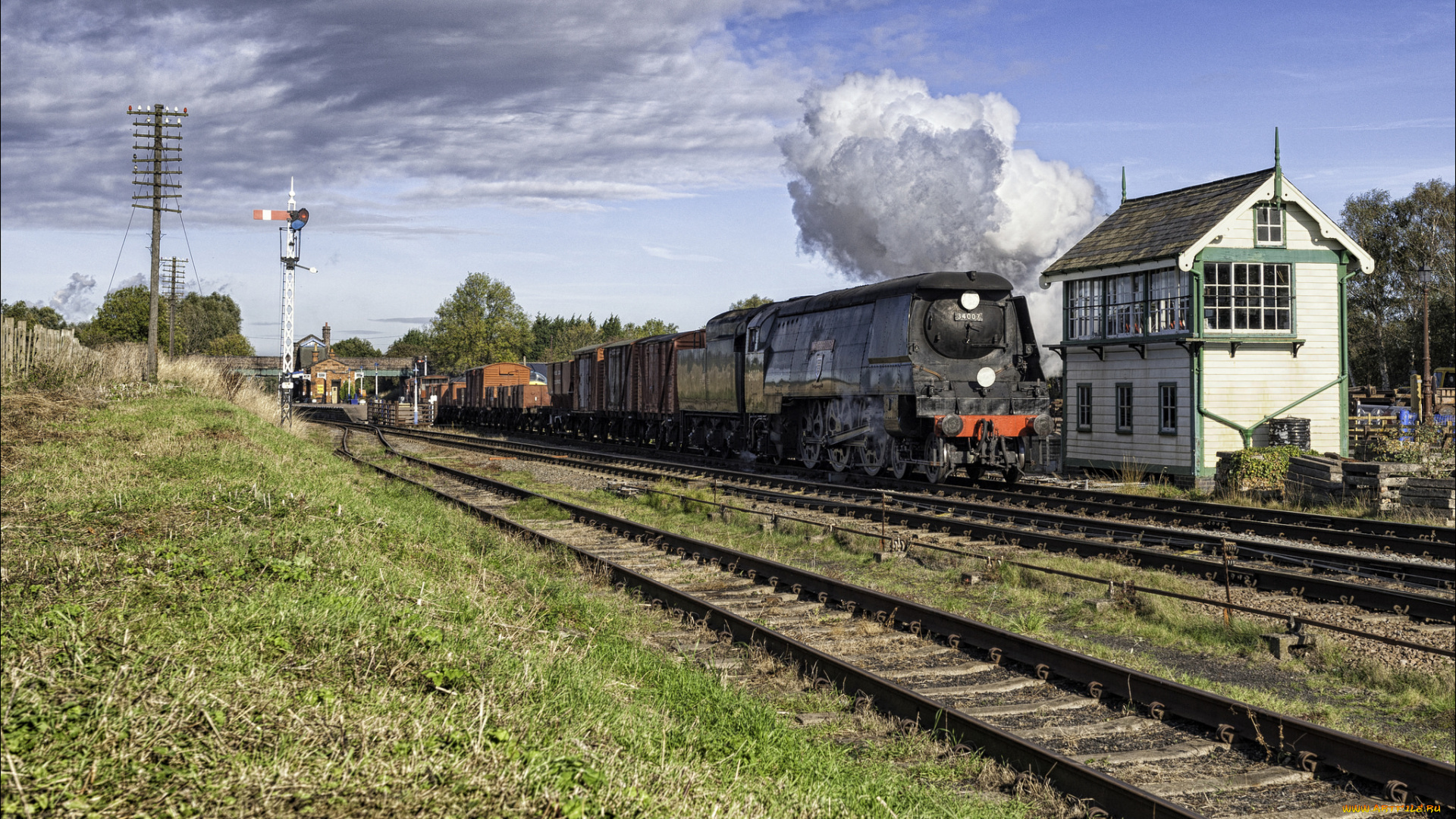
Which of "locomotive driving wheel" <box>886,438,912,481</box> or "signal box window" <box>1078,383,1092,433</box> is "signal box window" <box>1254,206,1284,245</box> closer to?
"signal box window" <box>1078,383,1092,433</box>

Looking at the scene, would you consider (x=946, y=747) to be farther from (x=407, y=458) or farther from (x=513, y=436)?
(x=513, y=436)

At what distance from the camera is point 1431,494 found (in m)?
15.4

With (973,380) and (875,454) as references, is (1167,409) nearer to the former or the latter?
(973,380)

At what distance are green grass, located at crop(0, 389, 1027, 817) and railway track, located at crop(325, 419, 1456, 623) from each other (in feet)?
18.1

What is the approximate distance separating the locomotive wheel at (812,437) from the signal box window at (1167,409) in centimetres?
777

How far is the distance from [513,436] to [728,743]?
1763 inches

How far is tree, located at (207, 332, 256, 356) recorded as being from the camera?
14614 centimetres

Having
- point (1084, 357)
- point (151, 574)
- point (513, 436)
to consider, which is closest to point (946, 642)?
point (151, 574)

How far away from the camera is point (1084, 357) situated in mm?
25297

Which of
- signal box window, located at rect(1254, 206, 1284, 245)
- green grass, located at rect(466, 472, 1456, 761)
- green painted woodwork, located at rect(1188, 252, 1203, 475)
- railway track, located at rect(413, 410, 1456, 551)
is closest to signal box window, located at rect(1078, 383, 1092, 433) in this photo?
green painted woodwork, located at rect(1188, 252, 1203, 475)

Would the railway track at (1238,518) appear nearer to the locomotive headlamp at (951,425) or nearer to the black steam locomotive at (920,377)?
the black steam locomotive at (920,377)

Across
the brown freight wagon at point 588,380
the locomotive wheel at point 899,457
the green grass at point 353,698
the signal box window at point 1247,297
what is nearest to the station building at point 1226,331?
the signal box window at point 1247,297

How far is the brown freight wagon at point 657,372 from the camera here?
29141mm

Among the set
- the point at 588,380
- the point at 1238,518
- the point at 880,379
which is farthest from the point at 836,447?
the point at 588,380
